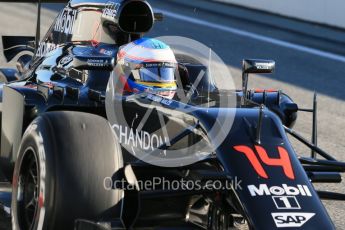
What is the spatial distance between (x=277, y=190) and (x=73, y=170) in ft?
3.67

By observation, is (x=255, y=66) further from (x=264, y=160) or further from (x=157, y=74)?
(x=264, y=160)

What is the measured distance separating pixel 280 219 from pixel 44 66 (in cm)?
310

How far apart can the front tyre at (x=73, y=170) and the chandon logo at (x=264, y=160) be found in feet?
2.39

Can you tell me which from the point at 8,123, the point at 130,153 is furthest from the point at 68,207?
the point at 8,123

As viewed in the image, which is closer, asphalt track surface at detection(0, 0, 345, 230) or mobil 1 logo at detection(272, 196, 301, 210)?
mobil 1 logo at detection(272, 196, 301, 210)

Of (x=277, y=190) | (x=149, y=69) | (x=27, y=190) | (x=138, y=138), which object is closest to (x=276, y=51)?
(x=149, y=69)

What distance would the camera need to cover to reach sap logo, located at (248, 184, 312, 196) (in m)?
5.21

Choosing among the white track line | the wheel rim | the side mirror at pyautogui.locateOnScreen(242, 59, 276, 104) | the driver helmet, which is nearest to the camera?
the wheel rim

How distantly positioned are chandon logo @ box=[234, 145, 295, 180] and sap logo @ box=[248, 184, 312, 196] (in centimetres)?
9

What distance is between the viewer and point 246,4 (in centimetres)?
1716

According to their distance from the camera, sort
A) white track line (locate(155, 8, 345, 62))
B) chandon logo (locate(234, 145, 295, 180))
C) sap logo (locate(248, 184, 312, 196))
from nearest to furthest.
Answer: sap logo (locate(248, 184, 312, 196)), chandon logo (locate(234, 145, 295, 180)), white track line (locate(155, 8, 345, 62))

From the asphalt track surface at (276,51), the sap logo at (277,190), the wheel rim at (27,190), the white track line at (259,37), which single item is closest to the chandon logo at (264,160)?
the sap logo at (277,190)

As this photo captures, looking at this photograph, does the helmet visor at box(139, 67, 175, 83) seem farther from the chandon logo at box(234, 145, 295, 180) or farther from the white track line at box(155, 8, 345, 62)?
the white track line at box(155, 8, 345, 62)

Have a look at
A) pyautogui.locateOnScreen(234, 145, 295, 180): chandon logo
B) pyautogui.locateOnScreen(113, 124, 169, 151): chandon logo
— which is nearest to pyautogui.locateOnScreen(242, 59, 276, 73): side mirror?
pyautogui.locateOnScreen(113, 124, 169, 151): chandon logo
